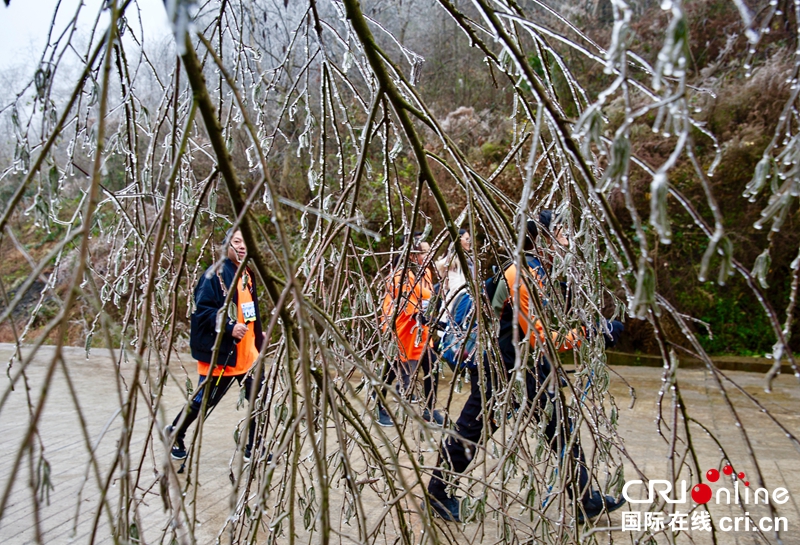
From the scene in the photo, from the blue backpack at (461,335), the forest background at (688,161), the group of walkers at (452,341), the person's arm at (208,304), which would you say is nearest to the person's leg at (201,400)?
the group of walkers at (452,341)

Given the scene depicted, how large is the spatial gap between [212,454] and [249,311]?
124 cm

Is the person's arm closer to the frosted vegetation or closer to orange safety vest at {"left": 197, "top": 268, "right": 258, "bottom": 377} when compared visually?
orange safety vest at {"left": 197, "top": 268, "right": 258, "bottom": 377}

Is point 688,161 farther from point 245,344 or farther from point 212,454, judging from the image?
point 212,454

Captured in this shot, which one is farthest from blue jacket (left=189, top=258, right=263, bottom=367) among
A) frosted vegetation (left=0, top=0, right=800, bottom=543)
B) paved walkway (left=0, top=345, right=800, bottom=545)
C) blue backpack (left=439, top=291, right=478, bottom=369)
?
blue backpack (left=439, top=291, right=478, bottom=369)

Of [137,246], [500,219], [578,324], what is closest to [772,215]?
[500,219]

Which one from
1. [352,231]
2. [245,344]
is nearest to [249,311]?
[245,344]

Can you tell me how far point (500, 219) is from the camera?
5.03 ft

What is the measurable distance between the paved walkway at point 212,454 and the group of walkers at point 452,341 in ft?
1.06

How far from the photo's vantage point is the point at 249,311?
4.15 metres

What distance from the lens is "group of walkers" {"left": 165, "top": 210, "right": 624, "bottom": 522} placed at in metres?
1.52

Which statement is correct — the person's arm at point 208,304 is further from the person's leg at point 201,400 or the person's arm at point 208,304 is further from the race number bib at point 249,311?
the person's leg at point 201,400

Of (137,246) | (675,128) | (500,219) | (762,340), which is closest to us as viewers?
(675,128)

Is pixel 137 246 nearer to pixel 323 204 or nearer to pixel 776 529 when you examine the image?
pixel 323 204

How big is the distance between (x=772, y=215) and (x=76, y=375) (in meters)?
8.14
